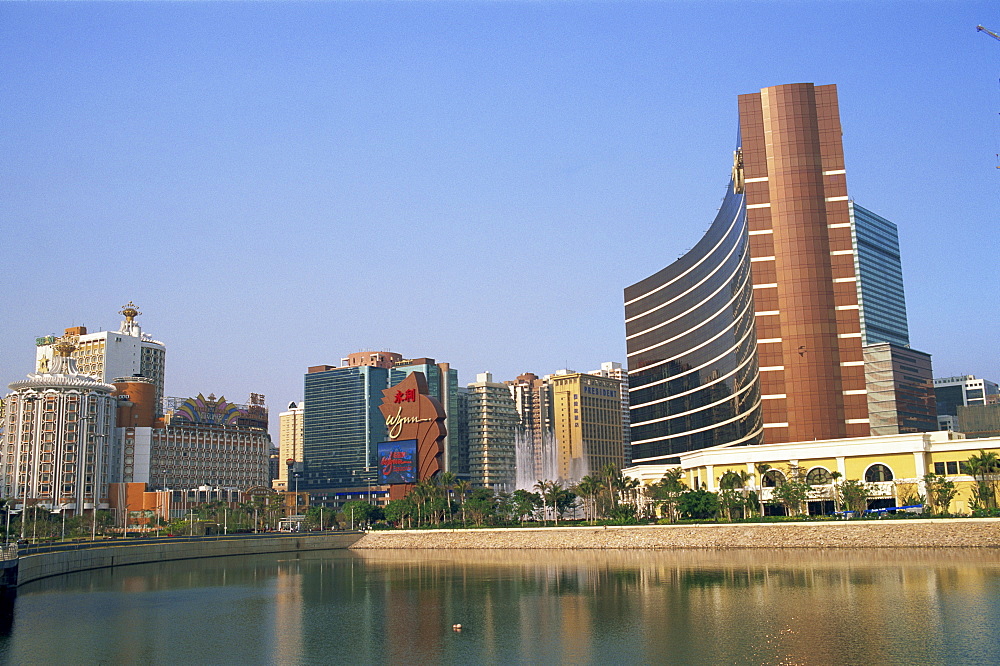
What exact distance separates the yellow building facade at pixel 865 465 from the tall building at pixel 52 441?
135 meters

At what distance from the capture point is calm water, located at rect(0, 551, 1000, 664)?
4638 centimetres

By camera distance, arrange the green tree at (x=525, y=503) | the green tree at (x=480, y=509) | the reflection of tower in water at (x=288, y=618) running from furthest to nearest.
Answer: the green tree at (x=480, y=509) < the green tree at (x=525, y=503) < the reflection of tower in water at (x=288, y=618)

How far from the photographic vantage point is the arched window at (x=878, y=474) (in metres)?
115

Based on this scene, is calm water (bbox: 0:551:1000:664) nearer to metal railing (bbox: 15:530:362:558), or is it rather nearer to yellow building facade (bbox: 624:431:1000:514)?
metal railing (bbox: 15:530:362:558)

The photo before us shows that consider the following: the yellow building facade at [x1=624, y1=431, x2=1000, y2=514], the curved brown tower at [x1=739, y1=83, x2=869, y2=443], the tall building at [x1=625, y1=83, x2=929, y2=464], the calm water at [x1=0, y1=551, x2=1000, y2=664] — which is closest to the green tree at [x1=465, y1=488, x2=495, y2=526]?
the yellow building facade at [x1=624, y1=431, x2=1000, y2=514]

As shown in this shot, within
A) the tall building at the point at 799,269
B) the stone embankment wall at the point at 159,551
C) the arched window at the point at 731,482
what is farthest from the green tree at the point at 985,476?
the stone embankment wall at the point at 159,551

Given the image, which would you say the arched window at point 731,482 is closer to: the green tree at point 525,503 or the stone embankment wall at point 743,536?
the stone embankment wall at point 743,536

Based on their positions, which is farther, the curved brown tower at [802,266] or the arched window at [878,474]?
the curved brown tower at [802,266]

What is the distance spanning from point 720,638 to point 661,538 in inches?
→ 2755

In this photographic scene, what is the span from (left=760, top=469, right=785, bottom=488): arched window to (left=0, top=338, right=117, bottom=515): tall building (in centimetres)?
14116

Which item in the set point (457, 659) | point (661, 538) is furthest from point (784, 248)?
point (457, 659)

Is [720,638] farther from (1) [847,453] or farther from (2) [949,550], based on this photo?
(1) [847,453]

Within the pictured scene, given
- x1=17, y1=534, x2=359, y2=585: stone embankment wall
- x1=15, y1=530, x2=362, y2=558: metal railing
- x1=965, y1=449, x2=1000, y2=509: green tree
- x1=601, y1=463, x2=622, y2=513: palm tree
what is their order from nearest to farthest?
x1=17, y1=534, x2=359, y2=585: stone embankment wall → x1=15, y1=530, x2=362, y2=558: metal railing → x1=965, y1=449, x2=1000, y2=509: green tree → x1=601, y1=463, x2=622, y2=513: palm tree

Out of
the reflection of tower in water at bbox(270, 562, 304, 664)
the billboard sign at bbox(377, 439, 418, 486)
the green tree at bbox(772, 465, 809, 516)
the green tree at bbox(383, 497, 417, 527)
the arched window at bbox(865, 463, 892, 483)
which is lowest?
the reflection of tower in water at bbox(270, 562, 304, 664)
